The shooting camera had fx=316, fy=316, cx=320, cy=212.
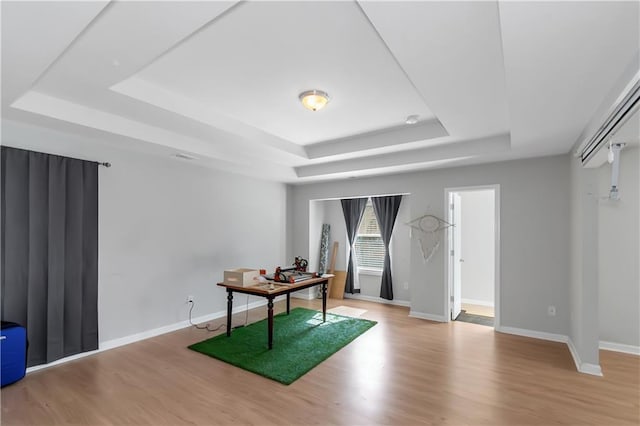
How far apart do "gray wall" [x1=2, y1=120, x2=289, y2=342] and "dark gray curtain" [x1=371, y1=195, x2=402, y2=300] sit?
7.67ft

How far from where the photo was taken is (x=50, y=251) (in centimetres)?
316

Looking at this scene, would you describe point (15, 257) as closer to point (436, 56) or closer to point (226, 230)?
point (226, 230)

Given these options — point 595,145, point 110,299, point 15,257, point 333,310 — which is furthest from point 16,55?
point 333,310

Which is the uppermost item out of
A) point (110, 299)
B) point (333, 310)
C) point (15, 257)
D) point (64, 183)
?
point (64, 183)

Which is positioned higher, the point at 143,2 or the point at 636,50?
the point at 143,2

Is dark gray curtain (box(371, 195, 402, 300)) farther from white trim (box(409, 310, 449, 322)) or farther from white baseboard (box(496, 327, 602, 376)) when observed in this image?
white baseboard (box(496, 327, 602, 376))

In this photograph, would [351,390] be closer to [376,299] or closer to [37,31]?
[37,31]

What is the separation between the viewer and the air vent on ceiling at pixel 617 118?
1830 mm

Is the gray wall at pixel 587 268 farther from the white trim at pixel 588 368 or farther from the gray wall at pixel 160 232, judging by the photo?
the gray wall at pixel 160 232

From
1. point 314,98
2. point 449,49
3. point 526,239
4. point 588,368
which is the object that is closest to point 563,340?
point 588,368

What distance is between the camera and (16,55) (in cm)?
179

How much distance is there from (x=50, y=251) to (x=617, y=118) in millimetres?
4887

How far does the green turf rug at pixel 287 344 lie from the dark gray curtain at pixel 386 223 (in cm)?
144

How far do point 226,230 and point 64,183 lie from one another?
7.22ft
